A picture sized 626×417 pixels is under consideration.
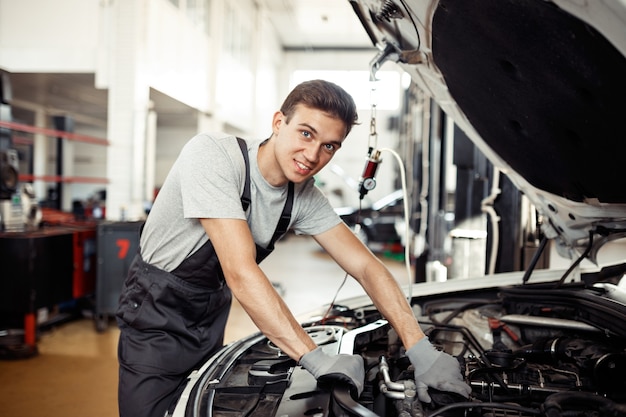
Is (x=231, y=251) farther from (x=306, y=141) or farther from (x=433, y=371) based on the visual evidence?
(x=433, y=371)

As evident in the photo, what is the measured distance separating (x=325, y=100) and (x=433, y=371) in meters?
0.72

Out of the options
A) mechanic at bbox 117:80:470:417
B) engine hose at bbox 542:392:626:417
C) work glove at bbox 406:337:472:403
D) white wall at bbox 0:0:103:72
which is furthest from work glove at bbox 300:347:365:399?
white wall at bbox 0:0:103:72

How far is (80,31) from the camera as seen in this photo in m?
5.86

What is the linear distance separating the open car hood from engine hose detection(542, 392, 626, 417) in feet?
1.60

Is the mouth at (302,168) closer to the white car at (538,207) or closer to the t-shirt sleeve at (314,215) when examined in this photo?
the t-shirt sleeve at (314,215)

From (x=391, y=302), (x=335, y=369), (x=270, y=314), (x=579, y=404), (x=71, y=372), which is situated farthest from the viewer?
(x=71, y=372)

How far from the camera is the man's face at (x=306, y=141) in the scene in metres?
1.36

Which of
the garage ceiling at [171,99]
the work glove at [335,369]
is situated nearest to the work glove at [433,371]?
the work glove at [335,369]

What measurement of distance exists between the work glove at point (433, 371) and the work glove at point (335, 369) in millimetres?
124

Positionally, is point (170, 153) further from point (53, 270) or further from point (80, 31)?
point (53, 270)

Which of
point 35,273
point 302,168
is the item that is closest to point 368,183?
point 302,168

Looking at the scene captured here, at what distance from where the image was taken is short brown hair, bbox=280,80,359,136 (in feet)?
4.44

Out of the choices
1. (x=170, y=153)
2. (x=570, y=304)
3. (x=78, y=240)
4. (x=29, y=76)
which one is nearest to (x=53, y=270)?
(x=78, y=240)

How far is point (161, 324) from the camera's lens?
152 cm
